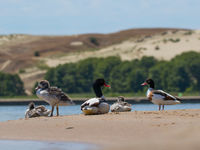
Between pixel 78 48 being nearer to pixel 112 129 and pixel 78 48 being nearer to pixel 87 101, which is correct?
pixel 87 101

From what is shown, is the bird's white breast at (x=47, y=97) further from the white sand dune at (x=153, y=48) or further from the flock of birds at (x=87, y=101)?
the white sand dune at (x=153, y=48)

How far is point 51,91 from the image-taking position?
66.1 feet

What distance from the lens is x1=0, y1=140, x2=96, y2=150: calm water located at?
13.5m

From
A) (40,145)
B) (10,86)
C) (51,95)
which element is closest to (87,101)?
(51,95)

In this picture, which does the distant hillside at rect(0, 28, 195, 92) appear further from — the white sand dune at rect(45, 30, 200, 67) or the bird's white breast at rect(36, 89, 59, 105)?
the bird's white breast at rect(36, 89, 59, 105)

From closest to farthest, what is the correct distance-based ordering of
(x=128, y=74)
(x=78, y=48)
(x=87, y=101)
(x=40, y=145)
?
(x=40, y=145)
(x=87, y=101)
(x=128, y=74)
(x=78, y=48)

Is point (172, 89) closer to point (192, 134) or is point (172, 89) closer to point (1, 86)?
point (1, 86)

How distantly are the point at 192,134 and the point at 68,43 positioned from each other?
558ft

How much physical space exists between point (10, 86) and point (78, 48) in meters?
81.5

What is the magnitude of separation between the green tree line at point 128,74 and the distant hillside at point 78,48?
21.4 meters

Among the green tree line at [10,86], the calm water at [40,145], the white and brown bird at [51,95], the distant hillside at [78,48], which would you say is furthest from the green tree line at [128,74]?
the calm water at [40,145]

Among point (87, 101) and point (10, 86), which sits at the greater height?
point (10, 86)

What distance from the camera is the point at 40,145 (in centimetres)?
1410

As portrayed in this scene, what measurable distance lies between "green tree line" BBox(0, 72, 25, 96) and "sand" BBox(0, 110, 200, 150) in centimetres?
7625
